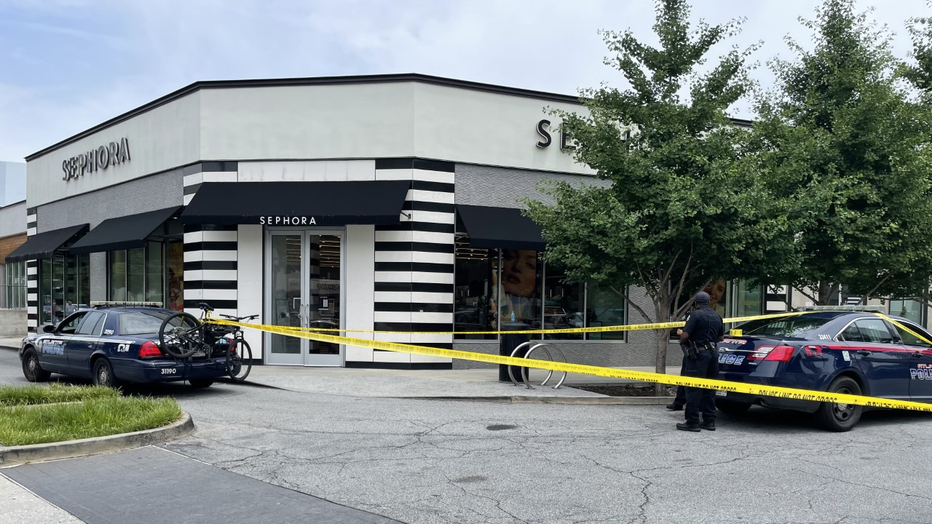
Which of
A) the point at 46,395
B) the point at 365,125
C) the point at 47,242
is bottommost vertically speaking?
the point at 46,395

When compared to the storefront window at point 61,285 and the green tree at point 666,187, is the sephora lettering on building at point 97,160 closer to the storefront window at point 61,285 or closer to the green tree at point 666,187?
the storefront window at point 61,285

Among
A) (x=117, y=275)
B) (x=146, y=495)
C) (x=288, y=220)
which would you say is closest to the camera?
(x=146, y=495)

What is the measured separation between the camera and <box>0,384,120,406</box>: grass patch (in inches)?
382

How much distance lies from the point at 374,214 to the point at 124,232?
25.0ft

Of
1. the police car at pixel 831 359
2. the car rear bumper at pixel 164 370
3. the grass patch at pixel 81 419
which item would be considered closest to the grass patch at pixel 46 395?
the grass patch at pixel 81 419

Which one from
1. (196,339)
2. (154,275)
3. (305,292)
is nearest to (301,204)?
(305,292)

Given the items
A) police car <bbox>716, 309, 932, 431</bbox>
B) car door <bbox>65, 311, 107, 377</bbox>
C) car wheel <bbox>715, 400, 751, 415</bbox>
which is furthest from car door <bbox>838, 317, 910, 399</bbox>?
car door <bbox>65, 311, 107, 377</bbox>

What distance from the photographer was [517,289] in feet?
56.5

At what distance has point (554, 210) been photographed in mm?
13336

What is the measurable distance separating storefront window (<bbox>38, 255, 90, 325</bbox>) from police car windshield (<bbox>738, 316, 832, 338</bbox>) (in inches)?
770

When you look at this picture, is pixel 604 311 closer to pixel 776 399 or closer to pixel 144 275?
pixel 776 399

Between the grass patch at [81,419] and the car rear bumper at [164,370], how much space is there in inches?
70.2

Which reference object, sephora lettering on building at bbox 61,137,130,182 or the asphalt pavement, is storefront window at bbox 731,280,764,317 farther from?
sephora lettering on building at bbox 61,137,130,182

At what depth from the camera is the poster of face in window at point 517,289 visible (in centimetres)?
1703
